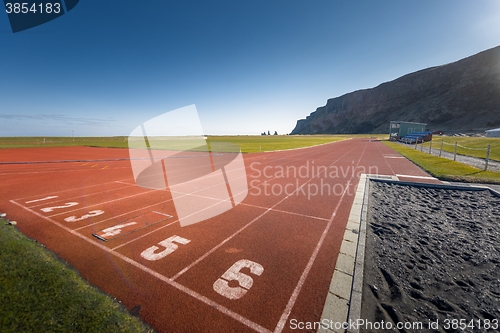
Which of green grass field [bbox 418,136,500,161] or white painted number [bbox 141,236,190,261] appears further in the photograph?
green grass field [bbox 418,136,500,161]

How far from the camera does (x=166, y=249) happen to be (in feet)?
17.2

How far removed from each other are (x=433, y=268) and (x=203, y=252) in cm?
513

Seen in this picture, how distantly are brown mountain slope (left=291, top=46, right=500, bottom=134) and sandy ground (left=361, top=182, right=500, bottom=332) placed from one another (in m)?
118

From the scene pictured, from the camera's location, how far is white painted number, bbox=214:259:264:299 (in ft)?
12.3

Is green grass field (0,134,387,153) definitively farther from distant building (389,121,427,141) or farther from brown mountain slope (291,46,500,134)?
brown mountain slope (291,46,500,134)

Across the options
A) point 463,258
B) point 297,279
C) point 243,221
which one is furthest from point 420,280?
point 243,221

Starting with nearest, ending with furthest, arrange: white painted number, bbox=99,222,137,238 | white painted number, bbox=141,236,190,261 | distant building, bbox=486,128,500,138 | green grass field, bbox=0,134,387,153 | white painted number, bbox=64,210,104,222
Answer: white painted number, bbox=141,236,190,261, white painted number, bbox=99,222,137,238, white painted number, bbox=64,210,104,222, green grass field, bbox=0,134,387,153, distant building, bbox=486,128,500,138

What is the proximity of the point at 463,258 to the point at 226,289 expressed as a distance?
542cm

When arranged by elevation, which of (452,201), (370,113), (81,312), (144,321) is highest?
(370,113)

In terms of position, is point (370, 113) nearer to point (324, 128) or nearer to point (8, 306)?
point (324, 128)

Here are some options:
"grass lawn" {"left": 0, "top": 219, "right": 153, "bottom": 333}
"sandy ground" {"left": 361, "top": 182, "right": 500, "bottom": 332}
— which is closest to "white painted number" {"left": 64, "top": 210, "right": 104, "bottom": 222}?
"grass lawn" {"left": 0, "top": 219, "right": 153, "bottom": 333}

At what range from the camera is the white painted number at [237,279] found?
376 centimetres

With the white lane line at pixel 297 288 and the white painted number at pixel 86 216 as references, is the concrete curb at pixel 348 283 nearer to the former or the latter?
the white lane line at pixel 297 288

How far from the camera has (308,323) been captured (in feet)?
10.4
